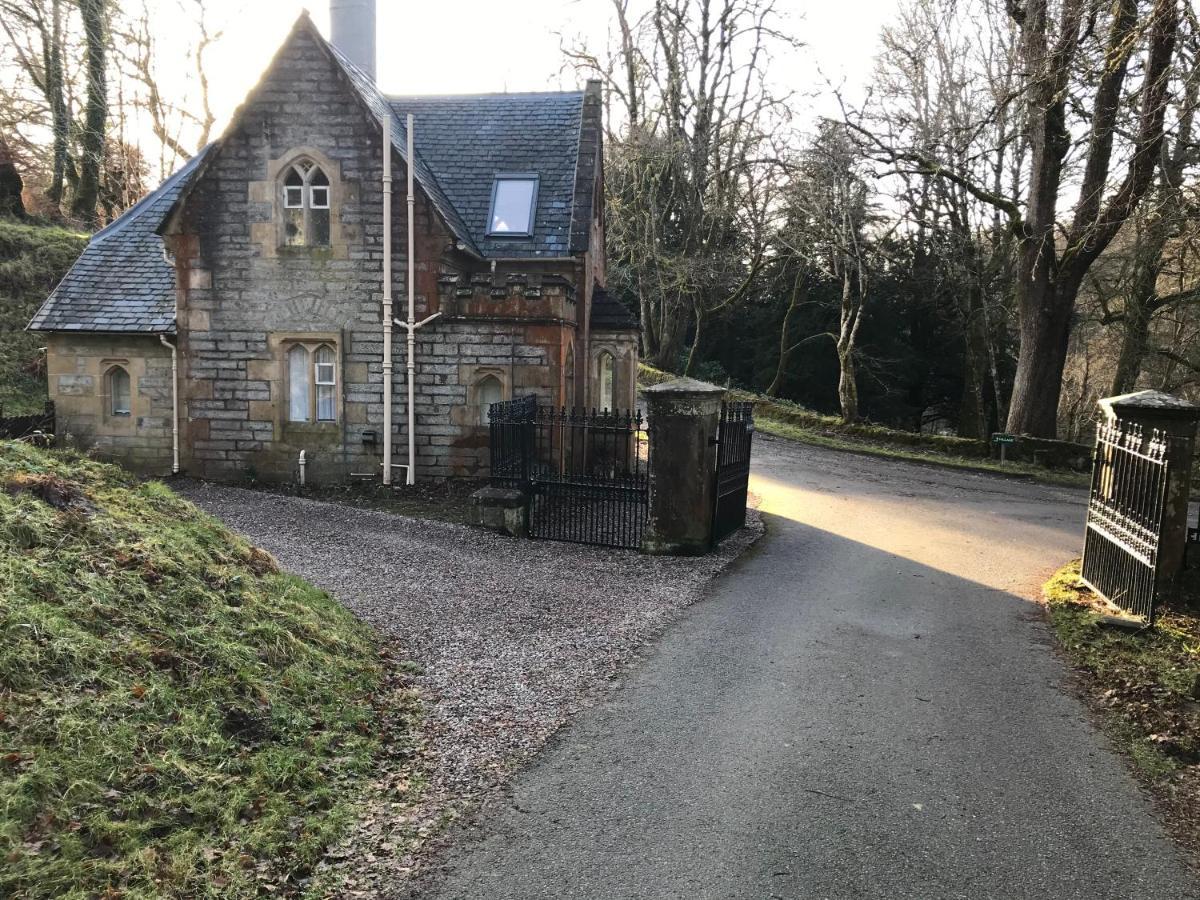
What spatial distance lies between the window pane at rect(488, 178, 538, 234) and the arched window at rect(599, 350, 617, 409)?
3.93m

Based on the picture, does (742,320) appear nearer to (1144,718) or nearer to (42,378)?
(42,378)

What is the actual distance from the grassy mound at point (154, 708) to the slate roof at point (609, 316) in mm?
13989

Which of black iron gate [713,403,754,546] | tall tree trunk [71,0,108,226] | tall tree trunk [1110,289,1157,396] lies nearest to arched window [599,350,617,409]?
black iron gate [713,403,754,546]

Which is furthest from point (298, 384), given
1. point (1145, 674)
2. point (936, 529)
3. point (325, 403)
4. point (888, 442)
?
point (888, 442)

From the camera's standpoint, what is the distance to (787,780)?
5.41 meters

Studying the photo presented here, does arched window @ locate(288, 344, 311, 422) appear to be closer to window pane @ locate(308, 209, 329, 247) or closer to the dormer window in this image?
window pane @ locate(308, 209, 329, 247)

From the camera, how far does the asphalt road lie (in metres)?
4.38

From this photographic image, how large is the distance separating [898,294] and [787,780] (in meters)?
31.0

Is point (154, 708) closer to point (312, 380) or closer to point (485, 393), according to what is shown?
point (485, 393)

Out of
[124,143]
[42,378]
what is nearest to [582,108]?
[42,378]

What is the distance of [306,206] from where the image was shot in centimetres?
1647

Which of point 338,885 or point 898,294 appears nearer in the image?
point 338,885

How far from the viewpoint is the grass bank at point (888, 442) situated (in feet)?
→ 69.4

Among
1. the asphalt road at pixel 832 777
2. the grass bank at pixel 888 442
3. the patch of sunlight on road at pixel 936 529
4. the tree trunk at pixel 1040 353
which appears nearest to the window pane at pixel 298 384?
the patch of sunlight on road at pixel 936 529
